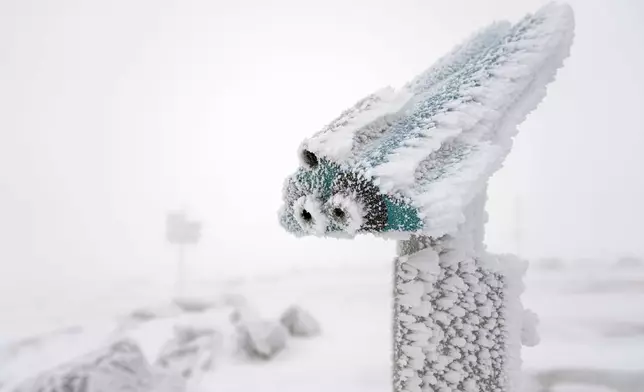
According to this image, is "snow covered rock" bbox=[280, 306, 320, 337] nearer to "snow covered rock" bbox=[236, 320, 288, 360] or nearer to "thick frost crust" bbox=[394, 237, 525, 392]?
"snow covered rock" bbox=[236, 320, 288, 360]

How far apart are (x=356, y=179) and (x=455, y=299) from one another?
1.03ft

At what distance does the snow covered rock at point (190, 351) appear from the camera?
2.38m

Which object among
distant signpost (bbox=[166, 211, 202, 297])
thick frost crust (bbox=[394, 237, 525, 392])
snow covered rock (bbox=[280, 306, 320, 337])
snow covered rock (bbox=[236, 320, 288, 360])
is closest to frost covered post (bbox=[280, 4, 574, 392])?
thick frost crust (bbox=[394, 237, 525, 392])

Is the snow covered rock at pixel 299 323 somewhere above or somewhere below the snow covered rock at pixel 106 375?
above

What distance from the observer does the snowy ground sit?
6.91 feet

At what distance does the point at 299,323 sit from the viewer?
2.77 meters

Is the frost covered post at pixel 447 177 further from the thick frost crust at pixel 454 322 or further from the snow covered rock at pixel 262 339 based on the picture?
the snow covered rock at pixel 262 339

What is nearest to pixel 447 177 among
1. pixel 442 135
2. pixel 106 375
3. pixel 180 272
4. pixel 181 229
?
pixel 442 135

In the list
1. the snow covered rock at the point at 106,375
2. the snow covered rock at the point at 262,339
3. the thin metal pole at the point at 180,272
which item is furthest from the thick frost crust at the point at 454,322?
the thin metal pole at the point at 180,272

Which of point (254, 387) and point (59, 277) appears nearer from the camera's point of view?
point (254, 387)

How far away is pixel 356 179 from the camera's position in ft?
2.28

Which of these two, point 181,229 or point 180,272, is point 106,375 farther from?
point 180,272

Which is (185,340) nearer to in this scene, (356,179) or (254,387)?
(254,387)

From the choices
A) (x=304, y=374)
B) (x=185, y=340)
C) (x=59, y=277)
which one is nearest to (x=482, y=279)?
(x=304, y=374)
